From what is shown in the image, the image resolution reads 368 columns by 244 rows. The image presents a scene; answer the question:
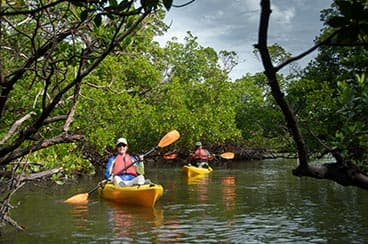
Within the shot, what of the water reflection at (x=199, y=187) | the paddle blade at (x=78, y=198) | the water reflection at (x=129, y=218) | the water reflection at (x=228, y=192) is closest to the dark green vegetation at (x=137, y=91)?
the paddle blade at (x=78, y=198)

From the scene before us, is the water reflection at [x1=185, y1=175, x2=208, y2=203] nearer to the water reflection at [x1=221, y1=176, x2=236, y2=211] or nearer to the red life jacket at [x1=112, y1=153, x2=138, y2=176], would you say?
the water reflection at [x1=221, y1=176, x2=236, y2=211]

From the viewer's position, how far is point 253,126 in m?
35.0

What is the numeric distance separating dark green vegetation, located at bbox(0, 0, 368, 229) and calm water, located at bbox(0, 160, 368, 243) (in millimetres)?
993

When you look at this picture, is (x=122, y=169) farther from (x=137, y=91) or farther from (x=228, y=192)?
(x=228, y=192)

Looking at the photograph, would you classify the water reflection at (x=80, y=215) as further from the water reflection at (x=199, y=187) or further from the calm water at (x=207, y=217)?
the water reflection at (x=199, y=187)

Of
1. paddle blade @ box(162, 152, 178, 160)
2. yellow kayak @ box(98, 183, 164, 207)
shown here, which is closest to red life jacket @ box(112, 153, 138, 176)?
yellow kayak @ box(98, 183, 164, 207)

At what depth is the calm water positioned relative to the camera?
8492mm

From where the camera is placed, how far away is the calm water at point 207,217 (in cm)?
849

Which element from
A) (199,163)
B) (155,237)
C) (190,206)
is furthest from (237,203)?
(199,163)

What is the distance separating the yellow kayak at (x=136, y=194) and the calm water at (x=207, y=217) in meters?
0.19

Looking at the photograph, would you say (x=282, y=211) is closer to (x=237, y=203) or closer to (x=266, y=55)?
(x=237, y=203)

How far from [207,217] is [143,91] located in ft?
53.2

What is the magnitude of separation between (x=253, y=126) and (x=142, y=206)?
2357 centimetres

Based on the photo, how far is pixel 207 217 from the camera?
1040 cm
